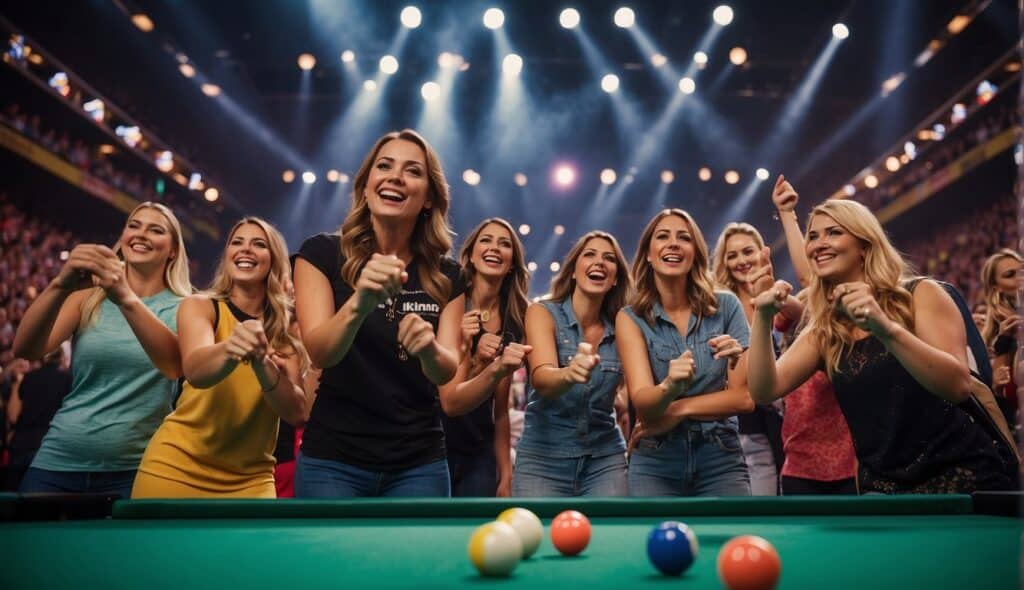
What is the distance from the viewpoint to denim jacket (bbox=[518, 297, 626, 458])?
3852mm

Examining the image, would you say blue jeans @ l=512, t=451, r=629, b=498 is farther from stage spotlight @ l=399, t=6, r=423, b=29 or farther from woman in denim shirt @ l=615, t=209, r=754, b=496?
stage spotlight @ l=399, t=6, r=423, b=29

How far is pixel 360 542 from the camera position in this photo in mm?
2008

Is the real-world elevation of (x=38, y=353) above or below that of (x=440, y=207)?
below

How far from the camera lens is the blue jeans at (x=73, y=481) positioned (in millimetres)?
3516

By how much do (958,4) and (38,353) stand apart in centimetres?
1190

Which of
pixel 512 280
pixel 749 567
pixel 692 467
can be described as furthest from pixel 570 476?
pixel 749 567

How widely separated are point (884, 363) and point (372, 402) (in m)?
1.92

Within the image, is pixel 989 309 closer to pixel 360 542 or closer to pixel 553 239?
pixel 360 542

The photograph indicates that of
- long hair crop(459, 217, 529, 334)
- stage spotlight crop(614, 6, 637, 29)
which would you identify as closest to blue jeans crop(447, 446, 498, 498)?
long hair crop(459, 217, 529, 334)

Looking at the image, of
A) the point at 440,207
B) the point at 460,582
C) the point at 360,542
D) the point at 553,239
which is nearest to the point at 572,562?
the point at 460,582

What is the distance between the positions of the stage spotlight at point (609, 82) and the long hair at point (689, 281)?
9.64 meters

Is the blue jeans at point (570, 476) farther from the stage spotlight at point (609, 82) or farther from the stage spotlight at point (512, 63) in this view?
the stage spotlight at point (609, 82)

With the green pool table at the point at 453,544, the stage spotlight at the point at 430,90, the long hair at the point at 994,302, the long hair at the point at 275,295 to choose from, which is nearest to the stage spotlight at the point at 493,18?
the stage spotlight at the point at 430,90

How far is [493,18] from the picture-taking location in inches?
463
